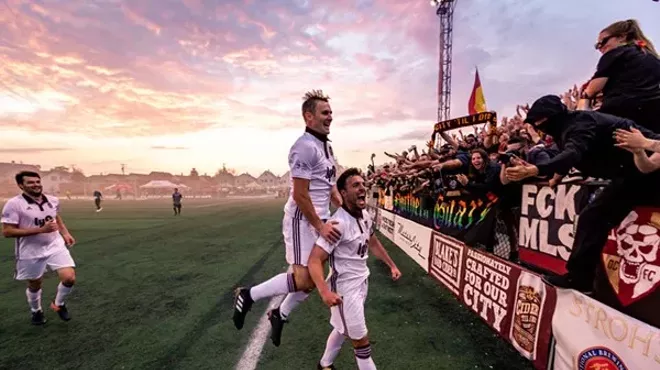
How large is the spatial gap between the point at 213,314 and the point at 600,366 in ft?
14.8

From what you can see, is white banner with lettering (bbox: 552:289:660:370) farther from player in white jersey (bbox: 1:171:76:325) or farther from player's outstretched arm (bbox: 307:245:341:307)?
player in white jersey (bbox: 1:171:76:325)

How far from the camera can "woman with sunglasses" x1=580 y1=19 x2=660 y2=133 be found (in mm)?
2564

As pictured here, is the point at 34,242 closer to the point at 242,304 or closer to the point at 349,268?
the point at 242,304

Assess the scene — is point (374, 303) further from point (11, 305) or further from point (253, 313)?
point (11, 305)

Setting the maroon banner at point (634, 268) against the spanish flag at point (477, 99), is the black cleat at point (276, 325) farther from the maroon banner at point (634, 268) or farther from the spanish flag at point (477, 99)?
the spanish flag at point (477, 99)

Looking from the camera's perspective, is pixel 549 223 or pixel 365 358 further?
pixel 549 223

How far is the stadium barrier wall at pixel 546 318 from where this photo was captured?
7.73ft

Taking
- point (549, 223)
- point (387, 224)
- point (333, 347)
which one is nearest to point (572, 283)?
point (549, 223)

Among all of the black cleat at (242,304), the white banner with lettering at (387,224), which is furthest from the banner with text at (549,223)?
the white banner with lettering at (387,224)

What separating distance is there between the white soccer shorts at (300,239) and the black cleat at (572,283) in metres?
2.20

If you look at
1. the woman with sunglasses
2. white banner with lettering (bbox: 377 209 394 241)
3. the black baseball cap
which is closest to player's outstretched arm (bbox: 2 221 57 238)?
the black baseball cap

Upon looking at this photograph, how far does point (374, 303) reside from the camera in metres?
5.43

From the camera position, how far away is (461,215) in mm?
6039

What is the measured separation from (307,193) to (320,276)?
71 cm
